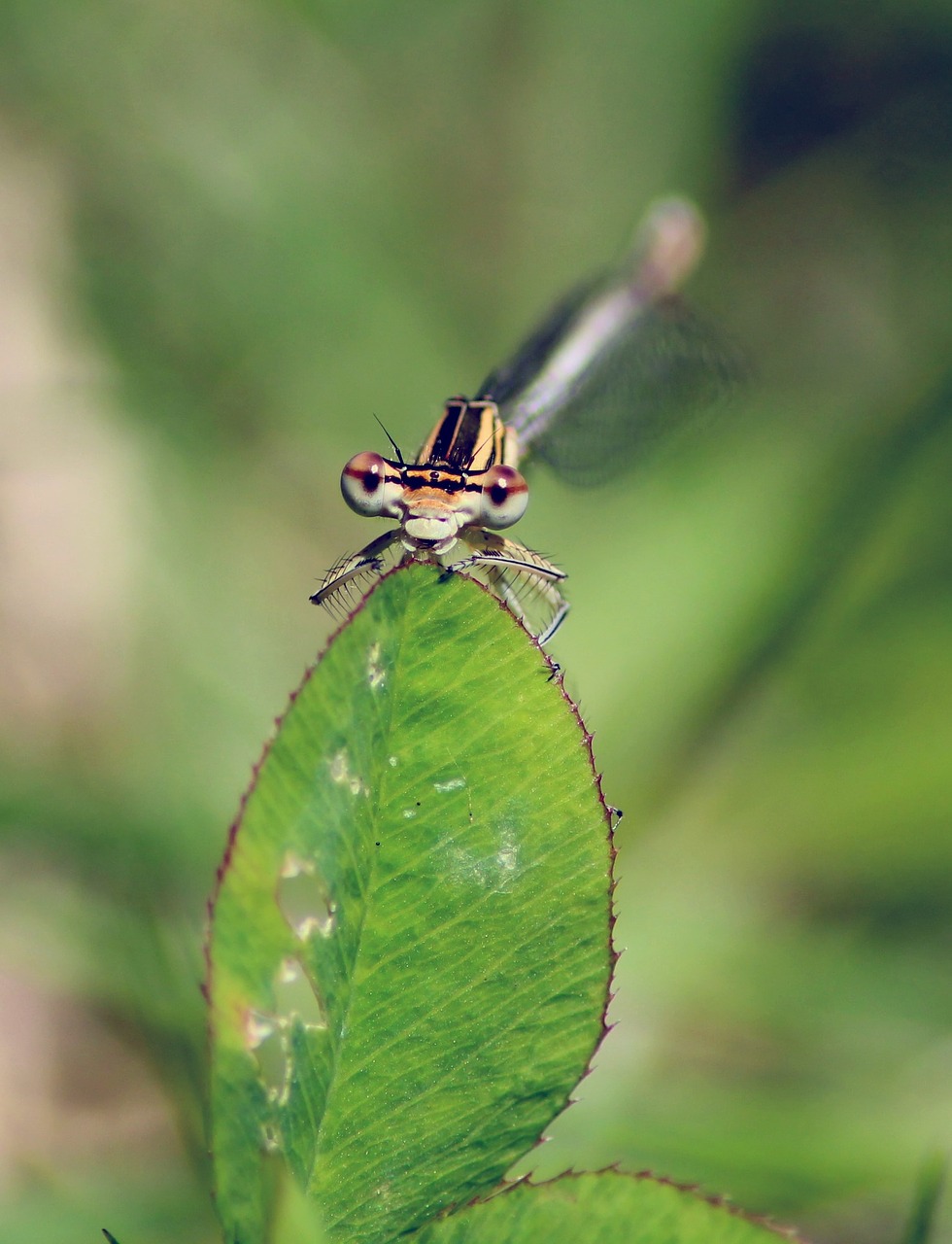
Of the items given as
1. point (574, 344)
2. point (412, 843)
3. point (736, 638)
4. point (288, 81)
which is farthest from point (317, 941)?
point (288, 81)

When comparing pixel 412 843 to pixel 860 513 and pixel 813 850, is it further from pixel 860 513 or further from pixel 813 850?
pixel 860 513

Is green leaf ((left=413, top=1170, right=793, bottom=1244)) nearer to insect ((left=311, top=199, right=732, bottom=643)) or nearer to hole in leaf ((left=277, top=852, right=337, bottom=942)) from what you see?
hole in leaf ((left=277, top=852, right=337, bottom=942))

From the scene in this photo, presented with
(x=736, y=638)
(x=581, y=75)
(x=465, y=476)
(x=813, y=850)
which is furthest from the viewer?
(x=581, y=75)

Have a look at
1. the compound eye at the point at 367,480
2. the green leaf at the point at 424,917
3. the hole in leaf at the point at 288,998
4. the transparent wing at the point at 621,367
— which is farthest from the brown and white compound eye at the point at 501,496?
the transparent wing at the point at 621,367

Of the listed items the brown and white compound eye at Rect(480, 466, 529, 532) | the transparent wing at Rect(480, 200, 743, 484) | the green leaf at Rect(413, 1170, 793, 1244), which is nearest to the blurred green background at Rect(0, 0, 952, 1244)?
the transparent wing at Rect(480, 200, 743, 484)

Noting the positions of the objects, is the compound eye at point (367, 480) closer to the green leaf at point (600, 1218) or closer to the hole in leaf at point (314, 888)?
the hole in leaf at point (314, 888)

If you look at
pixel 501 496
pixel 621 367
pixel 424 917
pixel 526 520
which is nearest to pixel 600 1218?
pixel 424 917
